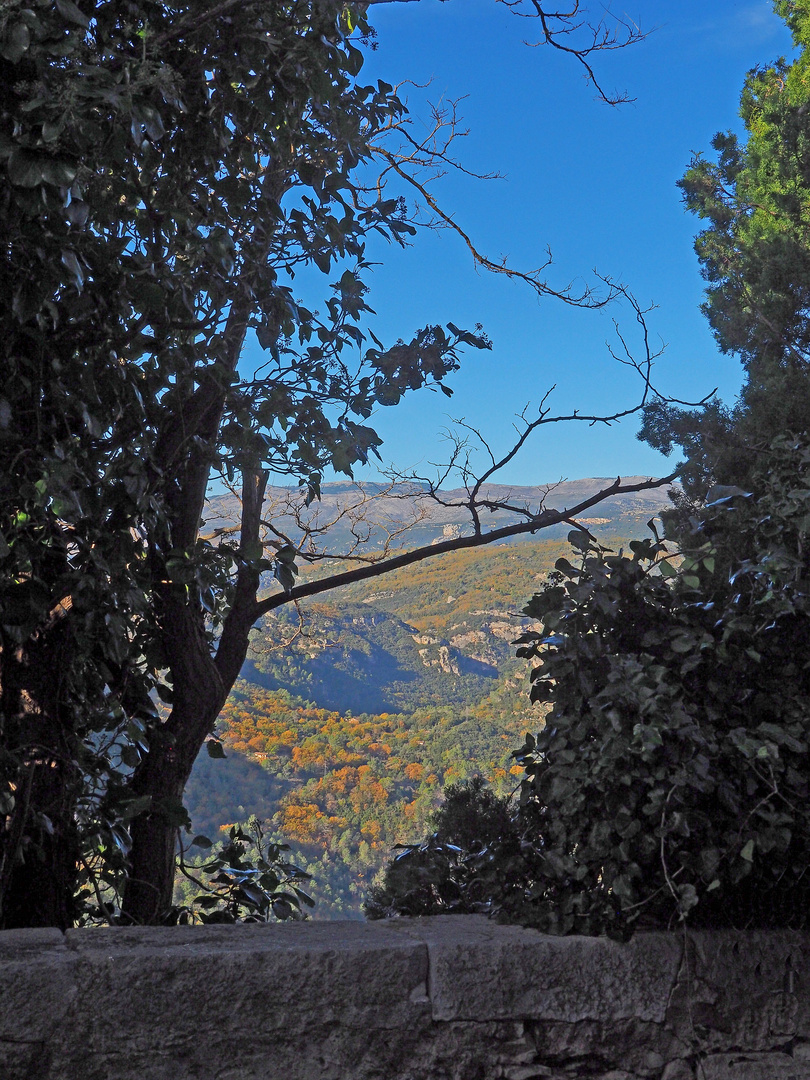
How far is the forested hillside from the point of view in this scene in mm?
3363

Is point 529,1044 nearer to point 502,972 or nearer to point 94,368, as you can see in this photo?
point 502,972

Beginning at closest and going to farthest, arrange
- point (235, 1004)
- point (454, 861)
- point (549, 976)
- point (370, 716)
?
1. point (235, 1004)
2. point (549, 976)
3. point (454, 861)
4. point (370, 716)

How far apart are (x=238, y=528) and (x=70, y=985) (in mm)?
1625

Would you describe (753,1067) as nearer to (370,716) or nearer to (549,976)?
(549,976)

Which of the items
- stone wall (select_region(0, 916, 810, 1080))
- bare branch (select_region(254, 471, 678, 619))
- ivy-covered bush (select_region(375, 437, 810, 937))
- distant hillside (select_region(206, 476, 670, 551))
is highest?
distant hillside (select_region(206, 476, 670, 551))

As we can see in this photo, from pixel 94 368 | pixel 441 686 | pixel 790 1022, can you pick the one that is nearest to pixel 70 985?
pixel 94 368

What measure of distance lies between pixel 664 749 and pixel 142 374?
1.26 metres

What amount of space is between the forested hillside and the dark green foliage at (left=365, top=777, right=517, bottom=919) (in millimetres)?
129

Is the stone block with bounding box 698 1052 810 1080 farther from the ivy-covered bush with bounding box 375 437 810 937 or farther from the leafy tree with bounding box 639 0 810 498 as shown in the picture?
the leafy tree with bounding box 639 0 810 498

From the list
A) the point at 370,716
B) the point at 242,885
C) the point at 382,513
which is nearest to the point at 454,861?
the point at 242,885

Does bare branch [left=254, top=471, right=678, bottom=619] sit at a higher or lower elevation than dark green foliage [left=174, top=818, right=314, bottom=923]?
higher

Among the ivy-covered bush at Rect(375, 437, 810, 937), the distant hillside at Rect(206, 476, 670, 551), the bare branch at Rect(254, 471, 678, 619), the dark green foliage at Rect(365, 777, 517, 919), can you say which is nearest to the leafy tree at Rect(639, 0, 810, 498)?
the distant hillside at Rect(206, 476, 670, 551)

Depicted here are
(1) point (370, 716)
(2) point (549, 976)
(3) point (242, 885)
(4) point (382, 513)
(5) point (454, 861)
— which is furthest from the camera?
(1) point (370, 716)

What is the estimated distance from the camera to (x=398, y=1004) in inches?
52.7
